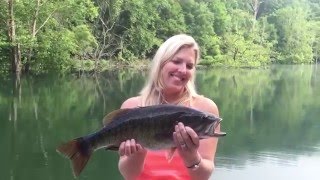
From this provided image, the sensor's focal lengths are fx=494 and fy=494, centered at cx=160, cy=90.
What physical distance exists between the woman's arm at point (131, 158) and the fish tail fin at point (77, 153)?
0.59ft

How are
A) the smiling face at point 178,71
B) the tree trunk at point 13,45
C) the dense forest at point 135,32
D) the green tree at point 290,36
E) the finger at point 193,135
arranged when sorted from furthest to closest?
the green tree at point 290,36, the dense forest at point 135,32, the tree trunk at point 13,45, the smiling face at point 178,71, the finger at point 193,135

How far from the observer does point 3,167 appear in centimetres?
1034

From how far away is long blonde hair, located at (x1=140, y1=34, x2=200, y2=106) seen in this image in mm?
2662

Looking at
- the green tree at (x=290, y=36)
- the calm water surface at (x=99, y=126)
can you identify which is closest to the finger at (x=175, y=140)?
the calm water surface at (x=99, y=126)

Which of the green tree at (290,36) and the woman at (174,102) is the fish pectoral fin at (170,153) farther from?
the green tree at (290,36)

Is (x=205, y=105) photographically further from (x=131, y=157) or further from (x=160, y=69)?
(x=131, y=157)

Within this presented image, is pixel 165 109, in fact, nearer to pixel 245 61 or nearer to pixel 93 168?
pixel 93 168

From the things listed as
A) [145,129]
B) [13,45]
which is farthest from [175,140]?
[13,45]

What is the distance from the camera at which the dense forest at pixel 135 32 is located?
29438 mm

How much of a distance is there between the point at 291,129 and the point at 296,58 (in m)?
52.9

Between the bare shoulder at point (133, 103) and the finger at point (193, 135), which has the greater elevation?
the bare shoulder at point (133, 103)

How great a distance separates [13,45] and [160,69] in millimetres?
27136

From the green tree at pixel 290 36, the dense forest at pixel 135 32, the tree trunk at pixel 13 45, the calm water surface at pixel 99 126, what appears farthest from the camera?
the green tree at pixel 290 36

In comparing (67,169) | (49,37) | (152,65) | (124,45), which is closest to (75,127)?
(67,169)
